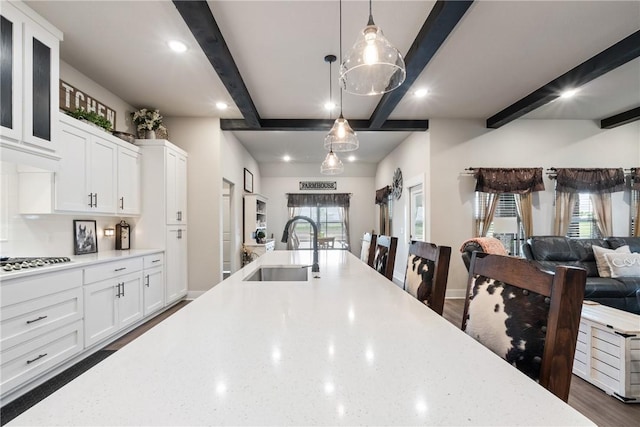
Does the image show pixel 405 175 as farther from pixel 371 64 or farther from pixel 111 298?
pixel 111 298

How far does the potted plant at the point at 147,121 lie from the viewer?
405 centimetres

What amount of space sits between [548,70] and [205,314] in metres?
4.20

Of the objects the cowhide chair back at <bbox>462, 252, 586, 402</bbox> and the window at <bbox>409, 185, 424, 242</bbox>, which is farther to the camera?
the window at <bbox>409, 185, 424, 242</bbox>

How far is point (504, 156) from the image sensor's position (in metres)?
4.92

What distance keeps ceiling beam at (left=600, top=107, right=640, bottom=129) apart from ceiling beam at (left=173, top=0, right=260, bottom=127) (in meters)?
5.67

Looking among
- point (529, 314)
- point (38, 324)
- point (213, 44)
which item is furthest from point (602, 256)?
point (38, 324)

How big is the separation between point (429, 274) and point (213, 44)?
2.52 m

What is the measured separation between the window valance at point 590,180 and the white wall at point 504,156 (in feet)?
0.50

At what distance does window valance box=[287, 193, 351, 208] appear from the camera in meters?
8.52

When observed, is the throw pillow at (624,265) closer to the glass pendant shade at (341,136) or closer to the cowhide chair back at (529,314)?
the glass pendant shade at (341,136)

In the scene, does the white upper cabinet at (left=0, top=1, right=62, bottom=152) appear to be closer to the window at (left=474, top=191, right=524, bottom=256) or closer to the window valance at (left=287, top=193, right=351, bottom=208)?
the window at (left=474, top=191, right=524, bottom=256)

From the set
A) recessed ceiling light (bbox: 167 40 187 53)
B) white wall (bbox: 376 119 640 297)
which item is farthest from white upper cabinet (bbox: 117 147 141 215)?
white wall (bbox: 376 119 640 297)

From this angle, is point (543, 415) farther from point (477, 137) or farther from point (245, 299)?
point (477, 137)

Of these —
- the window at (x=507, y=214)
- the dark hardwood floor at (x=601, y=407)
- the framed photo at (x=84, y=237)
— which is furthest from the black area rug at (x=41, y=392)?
the window at (x=507, y=214)
